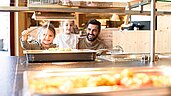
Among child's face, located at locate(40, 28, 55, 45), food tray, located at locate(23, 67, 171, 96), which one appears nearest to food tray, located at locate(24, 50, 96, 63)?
food tray, located at locate(23, 67, 171, 96)

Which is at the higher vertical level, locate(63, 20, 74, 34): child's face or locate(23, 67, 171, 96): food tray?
locate(63, 20, 74, 34): child's face

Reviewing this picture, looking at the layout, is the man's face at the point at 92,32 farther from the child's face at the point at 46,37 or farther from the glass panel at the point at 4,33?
the glass panel at the point at 4,33

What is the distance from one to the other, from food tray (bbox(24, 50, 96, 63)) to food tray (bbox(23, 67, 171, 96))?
717mm

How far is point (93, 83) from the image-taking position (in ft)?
2.79

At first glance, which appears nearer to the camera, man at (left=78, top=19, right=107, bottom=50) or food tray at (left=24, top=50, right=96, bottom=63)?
food tray at (left=24, top=50, right=96, bottom=63)

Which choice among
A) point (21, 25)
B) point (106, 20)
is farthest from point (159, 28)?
point (21, 25)

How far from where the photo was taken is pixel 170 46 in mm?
4656

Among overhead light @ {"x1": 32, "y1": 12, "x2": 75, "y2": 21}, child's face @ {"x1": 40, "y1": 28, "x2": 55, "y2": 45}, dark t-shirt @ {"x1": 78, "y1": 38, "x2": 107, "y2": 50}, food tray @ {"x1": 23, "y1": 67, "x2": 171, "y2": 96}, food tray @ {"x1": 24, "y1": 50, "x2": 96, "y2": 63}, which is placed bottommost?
food tray @ {"x1": 23, "y1": 67, "x2": 171, "y2": 96}

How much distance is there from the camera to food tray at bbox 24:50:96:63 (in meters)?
1.76

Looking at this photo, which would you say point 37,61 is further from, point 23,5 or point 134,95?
point 134,95

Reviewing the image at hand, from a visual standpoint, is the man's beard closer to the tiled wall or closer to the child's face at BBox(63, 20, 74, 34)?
the child's face at BBox(63, 20, 74, 34)

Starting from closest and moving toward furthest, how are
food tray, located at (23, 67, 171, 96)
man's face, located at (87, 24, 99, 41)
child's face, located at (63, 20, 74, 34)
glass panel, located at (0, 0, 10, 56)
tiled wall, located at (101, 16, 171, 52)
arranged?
food tray, located at (23, 67, 171, 96), man's face, located at (87, 24, 99, 41), child's face, located at (63, 20, 74, 34), tiled wall, located at (101, 16, 171, 52), glass panel, located at (0, 0, 10, 56)

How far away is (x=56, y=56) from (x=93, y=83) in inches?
39.6

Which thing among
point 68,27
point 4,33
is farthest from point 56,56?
point 4,33
